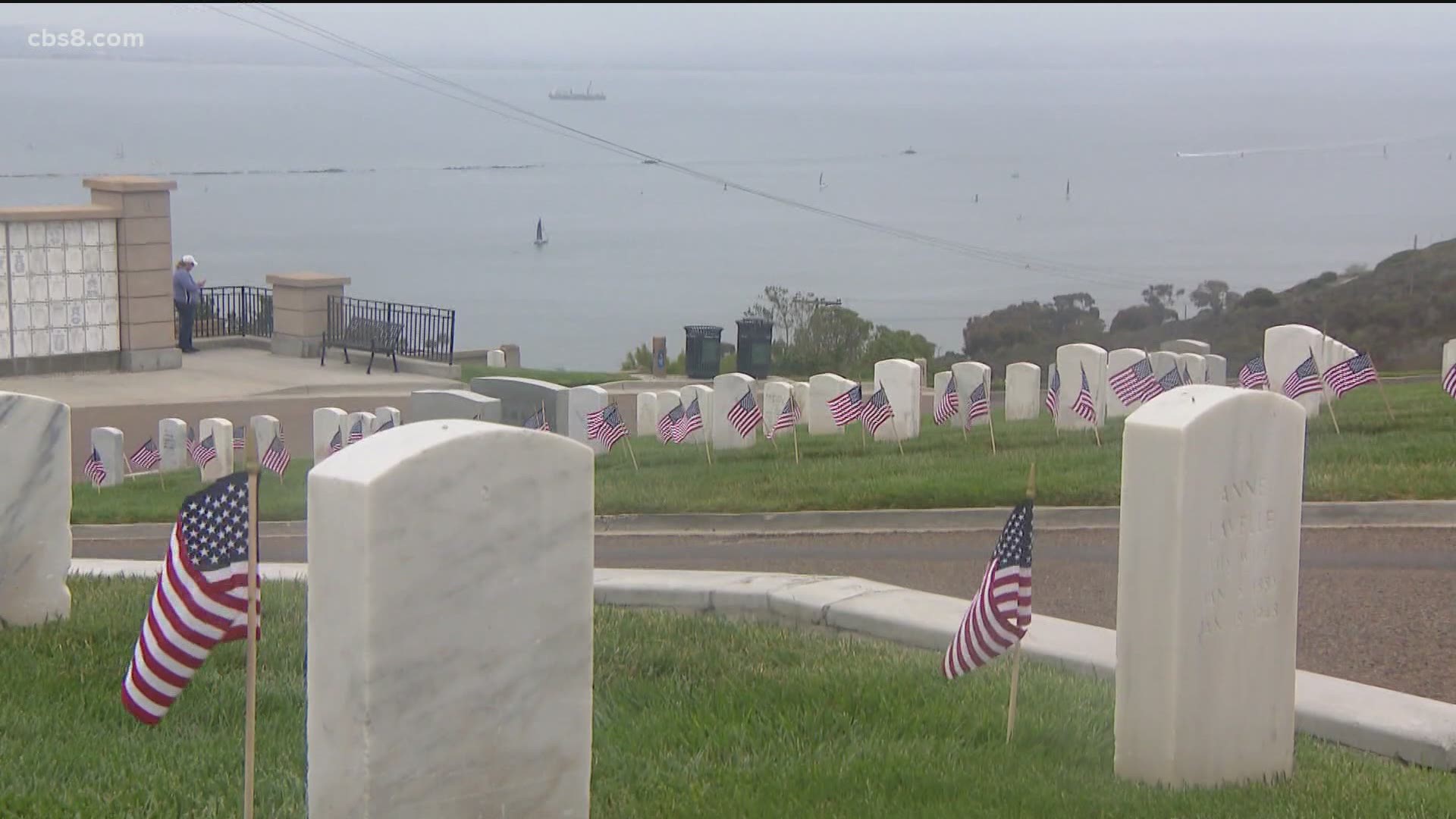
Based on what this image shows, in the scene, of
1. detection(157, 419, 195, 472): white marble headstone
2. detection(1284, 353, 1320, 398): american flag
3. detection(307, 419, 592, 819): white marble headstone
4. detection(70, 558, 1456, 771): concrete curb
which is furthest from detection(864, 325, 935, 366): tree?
detection(307, 419, 592, 819): white marble headstone

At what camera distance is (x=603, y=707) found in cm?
621

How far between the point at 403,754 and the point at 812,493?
8.35m

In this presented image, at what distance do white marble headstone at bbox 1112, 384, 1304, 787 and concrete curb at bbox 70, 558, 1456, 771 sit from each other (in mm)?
731

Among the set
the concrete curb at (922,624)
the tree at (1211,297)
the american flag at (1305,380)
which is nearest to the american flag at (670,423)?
the american flag at (1305,380)

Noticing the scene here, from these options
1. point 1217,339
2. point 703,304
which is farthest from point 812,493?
point 703,304

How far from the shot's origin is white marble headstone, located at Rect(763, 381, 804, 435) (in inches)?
637

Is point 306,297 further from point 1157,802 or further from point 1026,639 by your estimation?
point 1157,802

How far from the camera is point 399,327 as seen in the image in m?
28.4

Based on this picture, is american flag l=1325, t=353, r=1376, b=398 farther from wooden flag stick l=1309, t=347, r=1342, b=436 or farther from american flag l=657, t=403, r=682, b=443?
american flag l=657, t=403, r=682, b=443

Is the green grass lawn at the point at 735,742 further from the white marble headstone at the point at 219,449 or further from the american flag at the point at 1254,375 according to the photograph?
the white marble headstone at the point at 219,449

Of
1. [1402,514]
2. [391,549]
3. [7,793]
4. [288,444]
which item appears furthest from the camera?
[288,444]

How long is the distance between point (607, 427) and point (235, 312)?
57.1ft

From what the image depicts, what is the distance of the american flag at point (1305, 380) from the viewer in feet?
41.6

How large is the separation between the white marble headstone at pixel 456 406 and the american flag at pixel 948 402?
3814 mm
